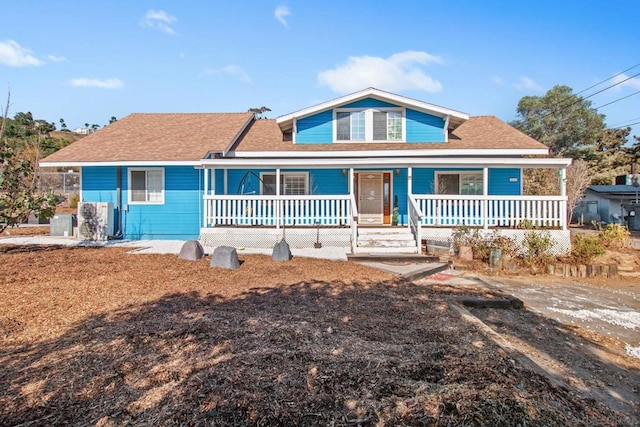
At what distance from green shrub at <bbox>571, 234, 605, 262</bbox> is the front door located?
596 cm

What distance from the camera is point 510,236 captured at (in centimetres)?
1038

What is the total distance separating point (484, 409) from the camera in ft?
8.19

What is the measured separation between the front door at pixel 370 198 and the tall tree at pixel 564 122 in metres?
31.0

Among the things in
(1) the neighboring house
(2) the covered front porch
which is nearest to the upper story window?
(2) the covered front porch

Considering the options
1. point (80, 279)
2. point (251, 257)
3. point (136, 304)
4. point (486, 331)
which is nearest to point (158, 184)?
point (251, 257)

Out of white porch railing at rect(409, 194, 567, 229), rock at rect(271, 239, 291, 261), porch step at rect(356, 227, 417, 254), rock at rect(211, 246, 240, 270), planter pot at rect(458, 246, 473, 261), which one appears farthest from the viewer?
white porch railing at rect(409, 194, 567, 229)

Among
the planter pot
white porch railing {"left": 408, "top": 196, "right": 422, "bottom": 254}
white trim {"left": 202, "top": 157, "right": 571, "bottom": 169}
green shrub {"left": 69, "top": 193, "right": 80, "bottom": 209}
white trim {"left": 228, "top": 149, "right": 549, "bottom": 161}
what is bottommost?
the planter pot

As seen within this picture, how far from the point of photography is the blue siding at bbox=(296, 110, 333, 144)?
44.7 feet

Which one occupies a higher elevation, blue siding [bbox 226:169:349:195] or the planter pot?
blue siding [bbox 226:169:349:195]

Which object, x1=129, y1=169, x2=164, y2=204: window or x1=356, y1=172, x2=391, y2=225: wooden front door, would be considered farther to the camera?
x1=356, y1=172, x2=391, y2=225: wooden front door

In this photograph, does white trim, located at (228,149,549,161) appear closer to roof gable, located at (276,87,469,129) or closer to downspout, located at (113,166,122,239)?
roof gable, located at (276,87,469,129)

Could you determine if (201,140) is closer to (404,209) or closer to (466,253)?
(404,209)

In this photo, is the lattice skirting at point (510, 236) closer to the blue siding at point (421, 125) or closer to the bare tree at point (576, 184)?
the blue siding at point (421, 125)

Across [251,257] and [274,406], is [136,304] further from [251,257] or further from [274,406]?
[251,257]
